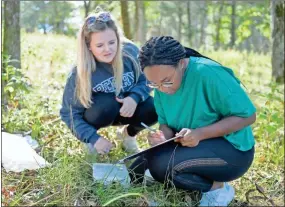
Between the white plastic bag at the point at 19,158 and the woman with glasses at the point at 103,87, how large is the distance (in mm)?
321

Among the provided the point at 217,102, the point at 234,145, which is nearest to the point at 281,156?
the point at 234,145

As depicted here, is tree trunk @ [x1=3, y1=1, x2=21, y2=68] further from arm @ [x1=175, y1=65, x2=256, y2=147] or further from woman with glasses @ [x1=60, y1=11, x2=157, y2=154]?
arm @ [x1=175, y1=65, x2=256, y2=147]

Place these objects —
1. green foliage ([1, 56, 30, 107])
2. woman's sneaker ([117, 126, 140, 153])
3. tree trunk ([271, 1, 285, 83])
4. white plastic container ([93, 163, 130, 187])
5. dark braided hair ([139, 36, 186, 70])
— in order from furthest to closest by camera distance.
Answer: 1. tree trunk ([271, 1, 285, 83])
2. green foliage ([1, 56, 30, 107])
3. woman's sneaker ([117, 126, 140, 153])
4. white plastic container ([93, 163, 130, 187])
5. dark braided hair ([139, 36, 186, 70])

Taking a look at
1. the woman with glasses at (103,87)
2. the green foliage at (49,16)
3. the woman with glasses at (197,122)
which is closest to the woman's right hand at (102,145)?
the woman with glasses at (103,87)

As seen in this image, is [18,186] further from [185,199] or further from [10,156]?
[185,199]

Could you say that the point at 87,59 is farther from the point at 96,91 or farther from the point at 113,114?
the point at 113,114

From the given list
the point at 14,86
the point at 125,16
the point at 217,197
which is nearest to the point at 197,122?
the point at 217,197

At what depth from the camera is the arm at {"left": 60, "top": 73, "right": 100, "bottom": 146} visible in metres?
2.80

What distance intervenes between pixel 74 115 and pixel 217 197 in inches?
40.0

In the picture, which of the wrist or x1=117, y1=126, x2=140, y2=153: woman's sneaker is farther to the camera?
x1=117, y1=126, x2=140, y2=153: woman's sneaker

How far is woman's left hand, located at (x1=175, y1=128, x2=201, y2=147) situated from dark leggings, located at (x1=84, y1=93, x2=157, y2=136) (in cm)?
76

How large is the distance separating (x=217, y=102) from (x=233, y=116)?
103mm

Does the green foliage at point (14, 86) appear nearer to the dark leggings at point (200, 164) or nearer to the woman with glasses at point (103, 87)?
the woman with glasses at point (103, 87)

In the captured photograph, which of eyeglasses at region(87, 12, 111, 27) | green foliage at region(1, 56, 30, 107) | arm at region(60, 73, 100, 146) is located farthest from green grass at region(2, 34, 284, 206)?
eyeglasses at region(87, 12, 111, 27)
